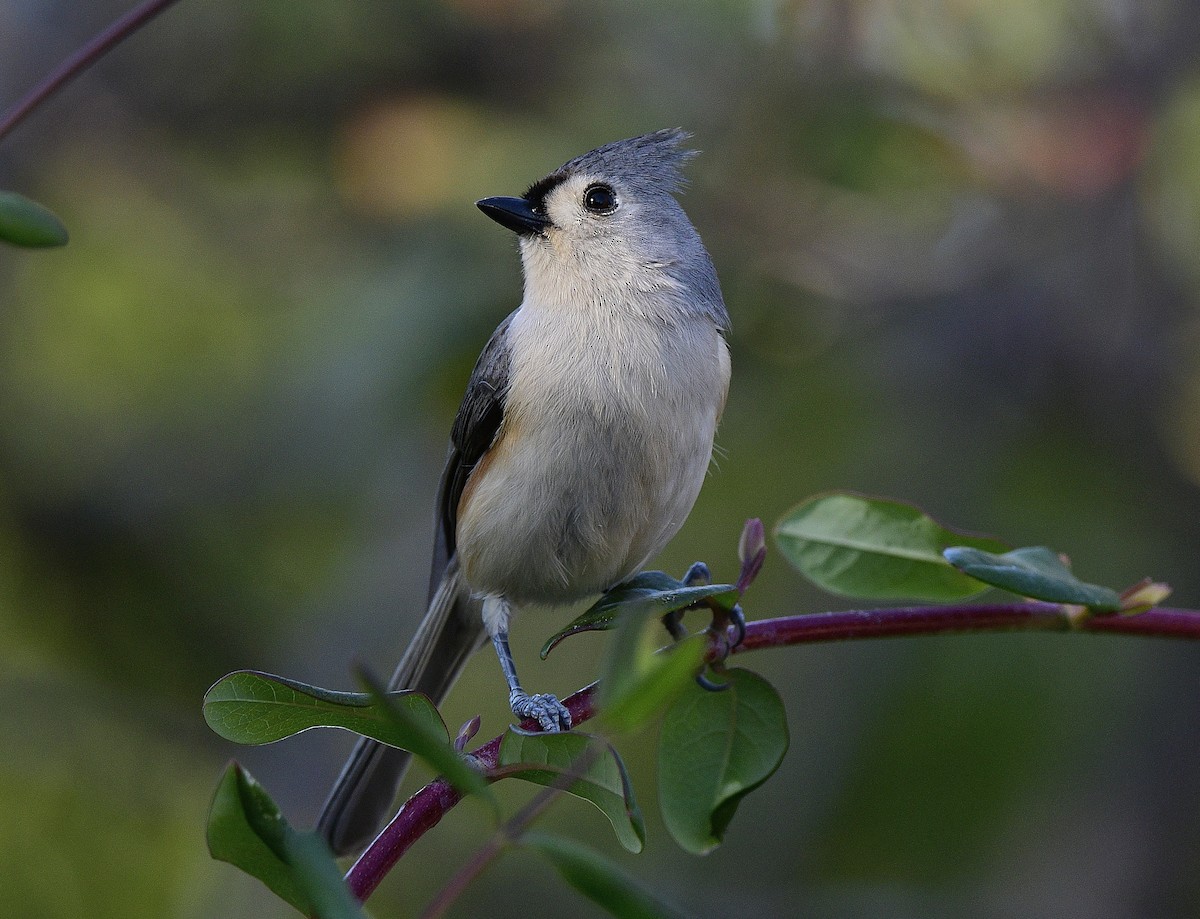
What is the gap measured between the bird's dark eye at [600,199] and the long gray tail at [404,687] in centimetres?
96

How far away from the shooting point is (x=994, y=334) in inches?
171

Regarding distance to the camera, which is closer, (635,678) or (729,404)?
(635,678)

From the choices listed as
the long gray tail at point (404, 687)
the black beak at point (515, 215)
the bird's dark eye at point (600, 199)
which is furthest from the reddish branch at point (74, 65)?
the long gray tail at point (404, 687)

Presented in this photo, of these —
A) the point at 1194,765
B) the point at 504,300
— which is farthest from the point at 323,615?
the point at 1194,765

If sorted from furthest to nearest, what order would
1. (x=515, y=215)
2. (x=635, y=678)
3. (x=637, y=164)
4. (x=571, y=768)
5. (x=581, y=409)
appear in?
1. (x=637, y=164)
2. (x=515, y=215)
3. (x=581, y=409)
4. (x=571, y=768)
5. (x=635, y=678)

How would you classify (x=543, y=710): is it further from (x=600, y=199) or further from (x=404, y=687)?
(x=600, y=199)

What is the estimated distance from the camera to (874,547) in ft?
6.20

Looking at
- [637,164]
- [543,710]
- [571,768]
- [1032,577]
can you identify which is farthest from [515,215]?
[571,768]

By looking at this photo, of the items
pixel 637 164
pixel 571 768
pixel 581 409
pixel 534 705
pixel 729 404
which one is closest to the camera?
pixel 571 768

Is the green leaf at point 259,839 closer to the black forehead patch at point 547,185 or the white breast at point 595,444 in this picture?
the white breast at point 595,444

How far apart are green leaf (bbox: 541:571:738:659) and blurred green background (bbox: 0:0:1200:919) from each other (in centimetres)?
191

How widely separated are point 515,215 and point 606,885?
2131 millimetres

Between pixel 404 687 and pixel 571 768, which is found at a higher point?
pixel 404 687

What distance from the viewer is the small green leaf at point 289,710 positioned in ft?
4.59
